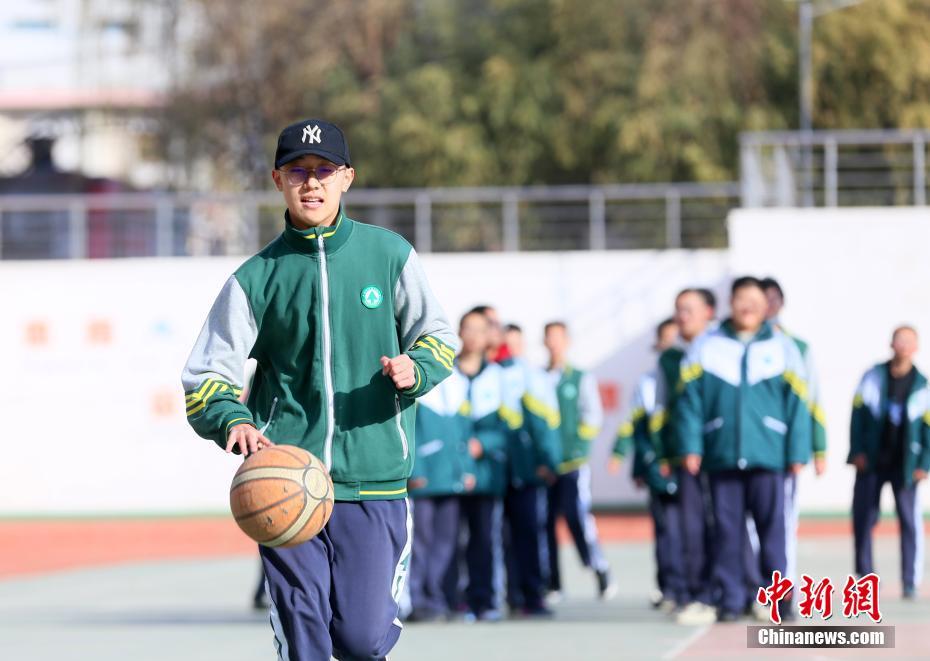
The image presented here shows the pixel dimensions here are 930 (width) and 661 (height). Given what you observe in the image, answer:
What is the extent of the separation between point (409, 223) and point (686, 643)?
18961 mm

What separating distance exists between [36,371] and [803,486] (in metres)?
10.6

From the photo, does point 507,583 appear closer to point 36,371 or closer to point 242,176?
point 36,371

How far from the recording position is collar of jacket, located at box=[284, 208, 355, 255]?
23.5 ft

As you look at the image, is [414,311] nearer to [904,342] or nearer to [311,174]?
[311,174]

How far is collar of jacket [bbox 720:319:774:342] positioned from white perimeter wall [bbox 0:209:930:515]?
44.5 feet

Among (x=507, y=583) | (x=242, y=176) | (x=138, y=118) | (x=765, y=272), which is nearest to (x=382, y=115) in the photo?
(x=242, y=176)

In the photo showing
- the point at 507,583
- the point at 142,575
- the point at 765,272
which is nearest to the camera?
the point at 507,583

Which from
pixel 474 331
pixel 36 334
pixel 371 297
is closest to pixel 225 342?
pixel 371 297

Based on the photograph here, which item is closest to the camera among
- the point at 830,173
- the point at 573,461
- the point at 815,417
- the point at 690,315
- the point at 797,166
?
the point at 815,417

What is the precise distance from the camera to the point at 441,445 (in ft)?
44.2

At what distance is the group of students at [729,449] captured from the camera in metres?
12.3

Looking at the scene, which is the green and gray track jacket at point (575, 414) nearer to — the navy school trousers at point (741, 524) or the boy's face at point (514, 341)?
the boy's face at point (514, 341)

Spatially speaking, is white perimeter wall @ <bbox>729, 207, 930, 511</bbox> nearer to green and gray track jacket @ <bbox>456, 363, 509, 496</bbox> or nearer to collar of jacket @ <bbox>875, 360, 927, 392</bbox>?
collar of jacket @ <bbox>875, 360, 927, 392</bbox>

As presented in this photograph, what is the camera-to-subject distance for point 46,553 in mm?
22750
